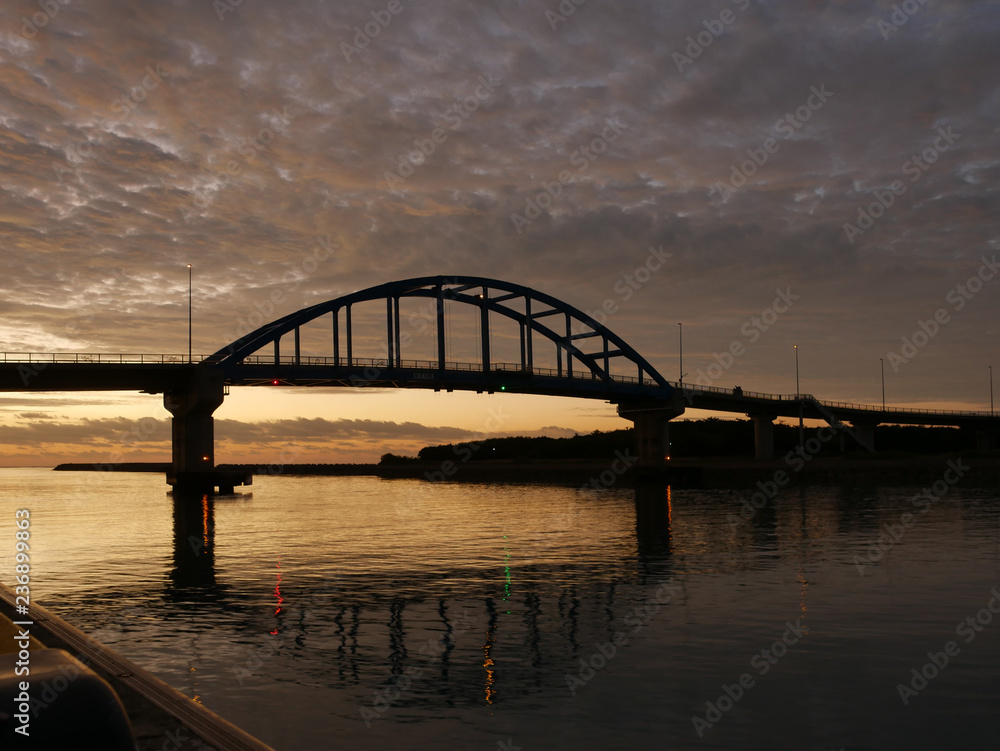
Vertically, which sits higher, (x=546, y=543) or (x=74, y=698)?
(x=74, y=698)

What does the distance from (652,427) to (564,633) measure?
101930 mm

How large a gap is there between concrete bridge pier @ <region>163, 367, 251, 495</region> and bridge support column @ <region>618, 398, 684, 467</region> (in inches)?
2261

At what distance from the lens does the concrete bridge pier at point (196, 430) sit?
79.5 metres

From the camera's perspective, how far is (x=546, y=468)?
15225cm

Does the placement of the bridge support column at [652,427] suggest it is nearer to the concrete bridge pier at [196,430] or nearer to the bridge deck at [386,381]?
the bridge deck at [386,381]

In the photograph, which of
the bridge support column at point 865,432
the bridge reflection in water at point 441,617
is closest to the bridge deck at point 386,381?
the bridge support column at point 865,432

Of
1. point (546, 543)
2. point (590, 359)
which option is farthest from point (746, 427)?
point (546, 543)

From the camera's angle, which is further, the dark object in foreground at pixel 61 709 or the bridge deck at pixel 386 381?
the bridge deck at pixel 386 381

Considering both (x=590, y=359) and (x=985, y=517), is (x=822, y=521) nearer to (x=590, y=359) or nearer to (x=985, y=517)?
(x=985, y=517)

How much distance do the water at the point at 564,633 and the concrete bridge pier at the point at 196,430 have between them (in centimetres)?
3936

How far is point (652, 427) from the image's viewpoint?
118125 millimetres

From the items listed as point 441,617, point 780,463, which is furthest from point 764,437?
point 441,617

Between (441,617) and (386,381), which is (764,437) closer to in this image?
(386,381)

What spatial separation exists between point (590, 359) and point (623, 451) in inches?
3201
